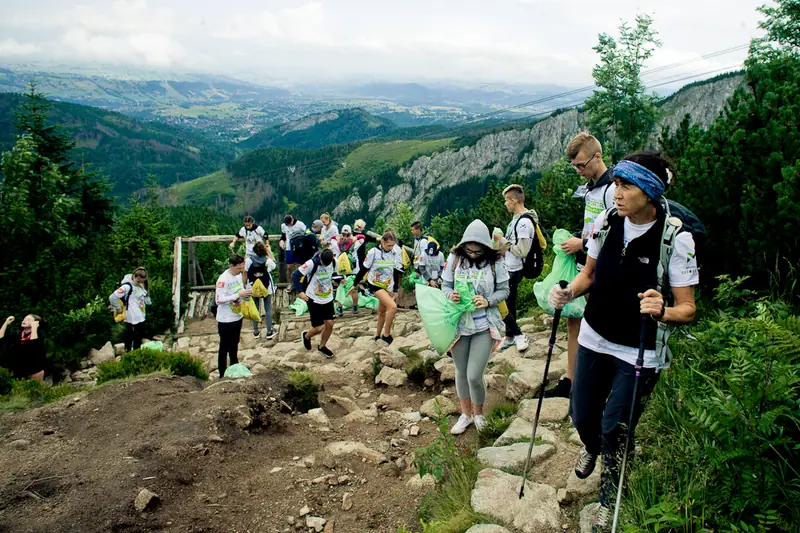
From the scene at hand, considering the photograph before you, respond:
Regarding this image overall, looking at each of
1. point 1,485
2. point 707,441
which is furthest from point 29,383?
point 707,441

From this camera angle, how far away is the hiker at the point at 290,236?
10859 millimetres

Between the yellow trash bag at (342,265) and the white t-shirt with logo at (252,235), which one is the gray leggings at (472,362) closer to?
the yellow trash bag at (342,265)

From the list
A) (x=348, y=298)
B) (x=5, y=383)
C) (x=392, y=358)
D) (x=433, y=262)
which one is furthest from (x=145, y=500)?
(x=348, y=298)

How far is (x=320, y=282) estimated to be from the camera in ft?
27.6

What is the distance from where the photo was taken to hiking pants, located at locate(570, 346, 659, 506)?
278 cm

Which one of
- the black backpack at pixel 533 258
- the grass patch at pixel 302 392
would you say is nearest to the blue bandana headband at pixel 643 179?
the black backpack at pixel 533 258

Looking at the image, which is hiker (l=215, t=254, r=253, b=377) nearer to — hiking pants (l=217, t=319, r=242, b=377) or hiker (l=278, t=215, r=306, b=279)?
hiking pants (l=217, t=319, r=242, b=377)

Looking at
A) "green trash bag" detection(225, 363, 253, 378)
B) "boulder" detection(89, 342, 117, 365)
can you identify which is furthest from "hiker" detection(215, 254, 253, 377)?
"boulder" detection(89, 342, 117, 365)

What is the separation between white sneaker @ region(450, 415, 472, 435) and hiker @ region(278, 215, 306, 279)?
21.6ft

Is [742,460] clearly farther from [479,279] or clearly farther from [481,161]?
[481,161]

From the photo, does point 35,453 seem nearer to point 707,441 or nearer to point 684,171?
point 707,441

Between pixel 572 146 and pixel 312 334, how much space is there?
5987 millimetres

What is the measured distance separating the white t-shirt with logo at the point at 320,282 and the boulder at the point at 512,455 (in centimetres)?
472

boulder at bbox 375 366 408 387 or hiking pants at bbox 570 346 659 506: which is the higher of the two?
hiking pants at bbox 570 346 659 506
